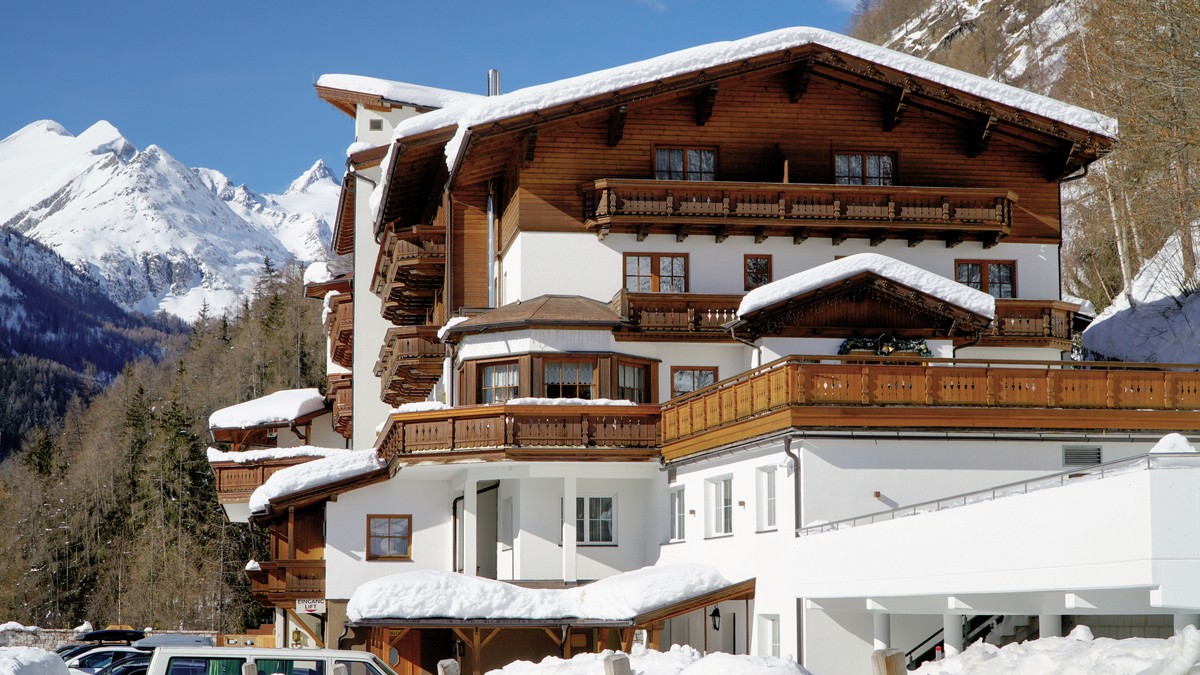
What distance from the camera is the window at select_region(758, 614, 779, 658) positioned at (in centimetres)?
2950

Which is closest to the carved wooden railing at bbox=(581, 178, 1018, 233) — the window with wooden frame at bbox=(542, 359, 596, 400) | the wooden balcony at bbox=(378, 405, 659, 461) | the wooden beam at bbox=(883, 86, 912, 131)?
the wooden beam at bbox=(883, 86, 912, 131)

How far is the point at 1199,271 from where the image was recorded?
155 feet

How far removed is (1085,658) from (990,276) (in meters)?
29.1

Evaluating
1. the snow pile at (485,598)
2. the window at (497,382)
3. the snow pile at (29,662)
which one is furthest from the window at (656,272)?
the snow pile at (29,662)

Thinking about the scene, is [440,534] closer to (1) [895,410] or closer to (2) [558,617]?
(2) [558,617]

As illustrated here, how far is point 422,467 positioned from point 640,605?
864cm

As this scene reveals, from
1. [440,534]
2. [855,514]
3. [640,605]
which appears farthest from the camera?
[440,534]

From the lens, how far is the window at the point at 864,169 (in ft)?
128

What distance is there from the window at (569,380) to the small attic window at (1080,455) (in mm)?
11547

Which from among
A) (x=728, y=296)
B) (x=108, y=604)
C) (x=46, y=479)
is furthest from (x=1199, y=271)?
(x=46, y=479)

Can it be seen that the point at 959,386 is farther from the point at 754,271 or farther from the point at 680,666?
the point at 680,666

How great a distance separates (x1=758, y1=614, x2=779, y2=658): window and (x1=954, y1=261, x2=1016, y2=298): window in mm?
12815

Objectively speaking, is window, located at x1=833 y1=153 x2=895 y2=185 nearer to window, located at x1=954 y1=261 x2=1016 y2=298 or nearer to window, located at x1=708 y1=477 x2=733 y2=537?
window, located at x1=954 y1=261 x2=1016 y2=298

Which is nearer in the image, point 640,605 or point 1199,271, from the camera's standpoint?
point 640,605
